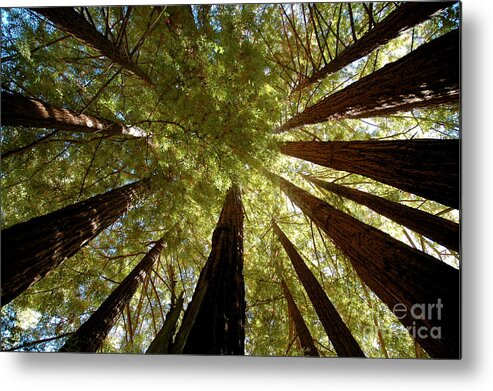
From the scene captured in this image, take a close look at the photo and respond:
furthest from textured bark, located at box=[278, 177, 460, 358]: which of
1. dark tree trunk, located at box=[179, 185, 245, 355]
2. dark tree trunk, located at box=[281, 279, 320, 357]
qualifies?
dark tree trunk, located at box=[179, 185, 245, 355]

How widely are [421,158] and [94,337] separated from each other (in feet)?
8.53

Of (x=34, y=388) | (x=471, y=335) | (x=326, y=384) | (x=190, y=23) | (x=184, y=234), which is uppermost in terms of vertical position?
(x=190, y=23)

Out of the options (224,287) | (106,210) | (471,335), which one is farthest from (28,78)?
(471,335)

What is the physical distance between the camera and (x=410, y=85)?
206cm

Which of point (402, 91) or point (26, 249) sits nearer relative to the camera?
point (26, 249)

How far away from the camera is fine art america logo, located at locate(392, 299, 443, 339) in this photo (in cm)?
168

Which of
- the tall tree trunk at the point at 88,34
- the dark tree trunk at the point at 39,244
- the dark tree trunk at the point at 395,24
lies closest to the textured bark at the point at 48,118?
the tall tree trunk at the point at 88,34

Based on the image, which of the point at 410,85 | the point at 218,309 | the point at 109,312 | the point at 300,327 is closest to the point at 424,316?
the point at 300,327

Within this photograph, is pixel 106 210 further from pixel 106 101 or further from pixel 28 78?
pixel 28 78

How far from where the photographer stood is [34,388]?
1938 mm

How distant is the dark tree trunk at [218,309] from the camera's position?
1.74m

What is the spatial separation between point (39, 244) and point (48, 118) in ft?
3.35

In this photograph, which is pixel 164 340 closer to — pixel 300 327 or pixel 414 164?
pixel 300 327

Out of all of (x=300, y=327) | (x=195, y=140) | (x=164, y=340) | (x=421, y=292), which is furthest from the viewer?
(x=300, y=327)
